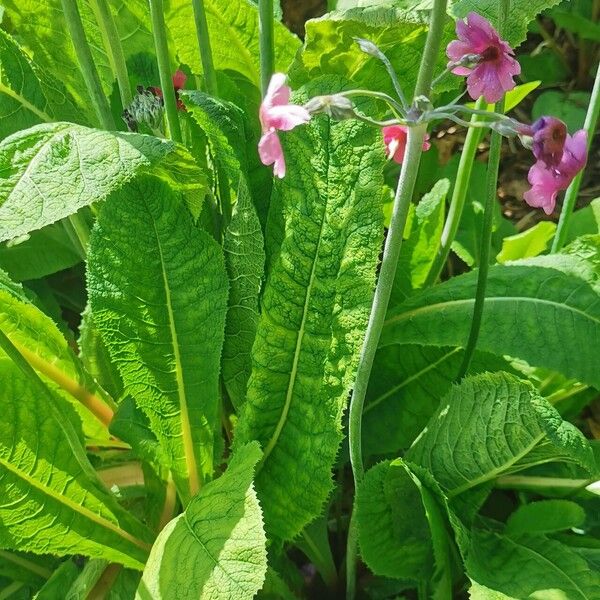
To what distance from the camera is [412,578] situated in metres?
1.24

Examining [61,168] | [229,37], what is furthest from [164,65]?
[229,37]

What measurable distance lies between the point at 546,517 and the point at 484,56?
65 centimetres

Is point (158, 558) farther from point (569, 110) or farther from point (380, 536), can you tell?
point (569, 110)

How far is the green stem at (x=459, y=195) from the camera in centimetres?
133

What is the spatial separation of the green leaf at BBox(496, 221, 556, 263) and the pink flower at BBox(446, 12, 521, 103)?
76cm

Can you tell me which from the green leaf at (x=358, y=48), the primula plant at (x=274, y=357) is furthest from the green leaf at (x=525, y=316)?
the green leaf at (x=358, y=48)

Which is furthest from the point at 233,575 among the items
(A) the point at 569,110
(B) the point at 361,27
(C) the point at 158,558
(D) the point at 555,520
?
(A) the point at 569,110

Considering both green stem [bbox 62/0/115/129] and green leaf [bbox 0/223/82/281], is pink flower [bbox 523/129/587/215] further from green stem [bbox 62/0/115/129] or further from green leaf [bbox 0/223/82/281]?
green leaf [bbox 0/223/82/281]

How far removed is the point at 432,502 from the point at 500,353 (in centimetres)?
24

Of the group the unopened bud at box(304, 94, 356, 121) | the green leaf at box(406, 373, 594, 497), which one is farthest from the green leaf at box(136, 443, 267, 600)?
the unopened bud at box(304, 94, 356, 121)

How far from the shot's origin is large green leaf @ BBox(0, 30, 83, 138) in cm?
137

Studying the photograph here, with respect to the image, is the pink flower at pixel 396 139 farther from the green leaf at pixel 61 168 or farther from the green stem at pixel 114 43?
the green stem at pixel 114 43

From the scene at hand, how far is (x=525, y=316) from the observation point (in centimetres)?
123

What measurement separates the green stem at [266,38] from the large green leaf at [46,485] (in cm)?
54
